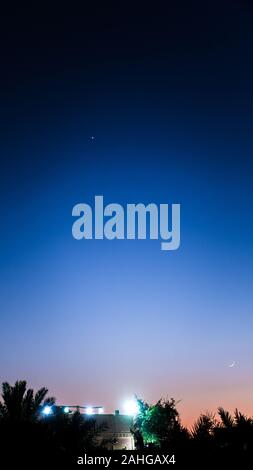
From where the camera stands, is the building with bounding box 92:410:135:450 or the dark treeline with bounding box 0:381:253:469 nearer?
the dark treeline with bounding box 0:381:253:469

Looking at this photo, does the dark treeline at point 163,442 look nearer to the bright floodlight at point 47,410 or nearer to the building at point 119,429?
the bright floodlight at point 47,410

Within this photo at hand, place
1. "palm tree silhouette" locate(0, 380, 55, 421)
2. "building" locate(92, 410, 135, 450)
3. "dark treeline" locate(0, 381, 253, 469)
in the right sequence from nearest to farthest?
"dark treeline" locate(0, 381, 253, 469), "palm tree silhouette" locate(0, 380, 55, 421), "building" locate(92, 410, 135, 450)

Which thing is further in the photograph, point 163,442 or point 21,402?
point 21,402

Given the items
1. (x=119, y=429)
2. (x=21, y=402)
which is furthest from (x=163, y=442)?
(x=119, y=429)

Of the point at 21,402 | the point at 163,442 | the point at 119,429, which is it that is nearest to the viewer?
the point at 163,442

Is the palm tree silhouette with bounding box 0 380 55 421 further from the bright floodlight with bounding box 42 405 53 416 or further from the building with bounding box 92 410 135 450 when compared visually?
the building with bounding box 92 410 135 450

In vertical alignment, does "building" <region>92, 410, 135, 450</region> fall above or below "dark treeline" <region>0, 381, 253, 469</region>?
below

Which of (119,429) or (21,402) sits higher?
(21,402)

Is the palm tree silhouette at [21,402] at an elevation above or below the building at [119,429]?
above

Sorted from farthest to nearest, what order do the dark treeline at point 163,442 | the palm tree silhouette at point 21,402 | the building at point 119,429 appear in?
the building at point 119,429
the palm tree silhouette at point 21,402
the dark treeline at point 163,442

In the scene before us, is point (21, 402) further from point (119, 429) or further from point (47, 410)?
point (119, 429)

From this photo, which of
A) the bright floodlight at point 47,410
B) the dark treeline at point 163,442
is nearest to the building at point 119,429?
the bright floodlight at point 47,410

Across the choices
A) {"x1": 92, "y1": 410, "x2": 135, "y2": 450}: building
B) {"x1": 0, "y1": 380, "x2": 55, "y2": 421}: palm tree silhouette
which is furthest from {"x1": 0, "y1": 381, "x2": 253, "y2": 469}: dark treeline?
{"x1": 92, "y1": 410, "x2": 135, "y2": 450}: building

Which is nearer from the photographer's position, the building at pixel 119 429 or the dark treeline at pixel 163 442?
the dark treeline at pixel 163 442
